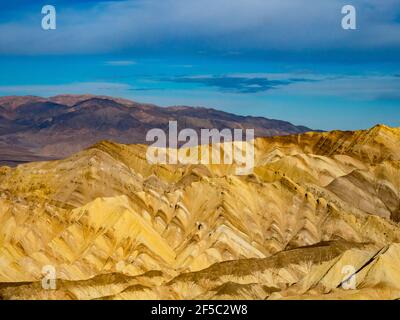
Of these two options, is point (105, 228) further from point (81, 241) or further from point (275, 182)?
point (275, 182)

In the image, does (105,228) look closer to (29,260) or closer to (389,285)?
(29,260)

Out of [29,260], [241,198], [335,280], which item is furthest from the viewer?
[241,198]

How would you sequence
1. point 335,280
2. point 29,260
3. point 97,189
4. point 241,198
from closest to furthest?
1. point 335,280
2. point 29,260
3. point 241,198
4. point 97,189

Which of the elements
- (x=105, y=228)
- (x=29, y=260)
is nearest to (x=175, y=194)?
(x=105, y=228)

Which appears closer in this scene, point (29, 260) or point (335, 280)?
point (335, 280)
